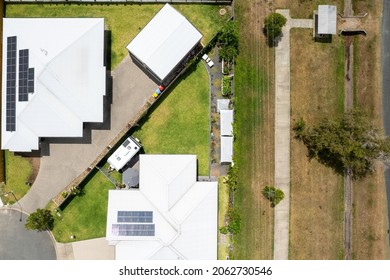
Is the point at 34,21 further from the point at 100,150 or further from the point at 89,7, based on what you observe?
the point at 100,150

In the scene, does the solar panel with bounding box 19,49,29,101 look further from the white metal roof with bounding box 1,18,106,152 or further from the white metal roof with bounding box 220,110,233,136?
the white metal roof with bounding box 220,110,233,136

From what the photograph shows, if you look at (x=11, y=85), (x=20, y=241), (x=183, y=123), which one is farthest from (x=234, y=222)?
(x=11, y=85)

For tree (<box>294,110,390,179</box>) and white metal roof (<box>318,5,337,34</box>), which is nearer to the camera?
tree (<box>294,110,390,179</box>)

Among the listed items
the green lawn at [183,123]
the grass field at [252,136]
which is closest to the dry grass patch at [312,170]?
the grass field at [252,136]

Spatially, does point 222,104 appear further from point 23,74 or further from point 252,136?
point 23,74

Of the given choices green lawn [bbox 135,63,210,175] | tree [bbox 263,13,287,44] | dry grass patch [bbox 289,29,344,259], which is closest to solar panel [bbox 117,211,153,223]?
green lawn [bbox 135,63,210,175]

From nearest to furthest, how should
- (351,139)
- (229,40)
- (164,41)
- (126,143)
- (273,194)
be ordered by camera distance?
(351,139)
(164,41)
(229,40)
(126,143)
(273,194)

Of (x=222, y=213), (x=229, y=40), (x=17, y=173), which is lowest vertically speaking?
(x=222, y=213)

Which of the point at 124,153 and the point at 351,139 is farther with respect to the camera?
the point at 124,153

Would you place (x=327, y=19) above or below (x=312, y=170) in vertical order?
above
